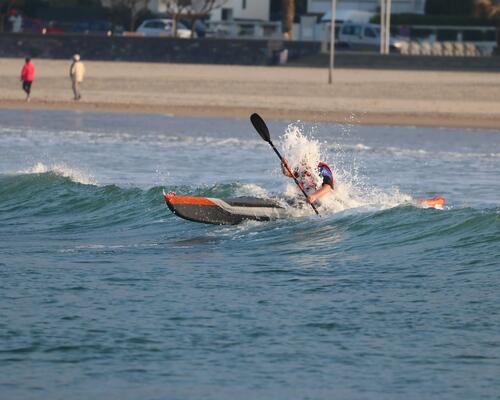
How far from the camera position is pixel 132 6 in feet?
208

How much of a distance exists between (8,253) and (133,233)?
2735mm

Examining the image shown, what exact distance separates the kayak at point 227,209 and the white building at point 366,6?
172ft

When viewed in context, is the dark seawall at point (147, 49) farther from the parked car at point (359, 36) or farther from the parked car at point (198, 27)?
the parked car at point (198, 27)

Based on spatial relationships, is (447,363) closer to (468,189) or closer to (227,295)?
(227,295)

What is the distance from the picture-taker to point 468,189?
20.2 meters

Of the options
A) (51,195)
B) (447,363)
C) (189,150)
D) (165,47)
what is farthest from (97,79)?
(447,363)

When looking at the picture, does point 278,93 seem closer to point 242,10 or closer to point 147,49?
point 147,49

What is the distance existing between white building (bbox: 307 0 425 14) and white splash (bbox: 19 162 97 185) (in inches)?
1824

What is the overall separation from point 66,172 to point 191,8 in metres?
45.6

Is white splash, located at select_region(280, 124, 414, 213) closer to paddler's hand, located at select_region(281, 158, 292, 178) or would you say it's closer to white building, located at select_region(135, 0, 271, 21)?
paddler's hand, located at select_region(281, 158, 292, 178)

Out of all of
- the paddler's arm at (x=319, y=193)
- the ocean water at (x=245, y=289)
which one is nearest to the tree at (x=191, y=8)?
the ocean water at (x=245, y=289)

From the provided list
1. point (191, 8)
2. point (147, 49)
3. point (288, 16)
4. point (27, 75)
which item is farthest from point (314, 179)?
point (191, 8)

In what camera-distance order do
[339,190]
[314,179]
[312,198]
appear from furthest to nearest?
[339,190], [314,179], [312,198]

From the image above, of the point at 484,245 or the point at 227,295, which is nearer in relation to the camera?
the point at 227,295
